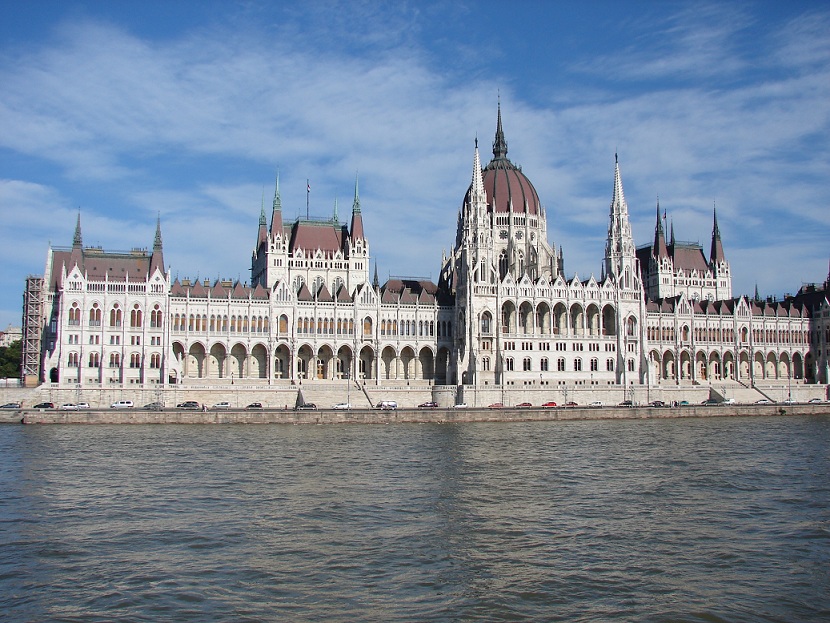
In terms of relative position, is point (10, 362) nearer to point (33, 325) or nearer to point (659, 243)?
point (33, 325)

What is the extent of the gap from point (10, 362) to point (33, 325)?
851 inches

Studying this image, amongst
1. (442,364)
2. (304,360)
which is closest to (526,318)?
(442,364)

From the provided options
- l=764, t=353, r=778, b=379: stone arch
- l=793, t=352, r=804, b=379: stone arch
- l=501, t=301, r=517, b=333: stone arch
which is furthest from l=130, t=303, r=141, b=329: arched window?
l=793, t=352, r=804, b=379: stone arch

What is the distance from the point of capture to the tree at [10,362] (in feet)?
354

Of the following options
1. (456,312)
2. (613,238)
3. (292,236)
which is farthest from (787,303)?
(292,236)

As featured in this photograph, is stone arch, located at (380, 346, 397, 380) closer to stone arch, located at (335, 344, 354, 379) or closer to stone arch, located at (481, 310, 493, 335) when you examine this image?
stone arch, located at (335, 344, 354, 379)

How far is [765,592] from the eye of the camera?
23.4m

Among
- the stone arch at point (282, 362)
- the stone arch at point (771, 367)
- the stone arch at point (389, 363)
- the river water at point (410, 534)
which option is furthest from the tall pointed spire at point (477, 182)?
the river water at point (410, 534)

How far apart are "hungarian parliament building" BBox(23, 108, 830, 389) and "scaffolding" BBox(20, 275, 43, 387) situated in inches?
6.0

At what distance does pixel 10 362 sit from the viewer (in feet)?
375

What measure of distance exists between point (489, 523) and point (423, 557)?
5.51 meters

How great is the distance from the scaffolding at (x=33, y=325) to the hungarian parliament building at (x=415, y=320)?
152 millimetres

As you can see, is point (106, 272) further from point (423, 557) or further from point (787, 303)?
point (787, 303)

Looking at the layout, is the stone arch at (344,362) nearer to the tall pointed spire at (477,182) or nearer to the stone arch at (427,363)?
the stone arch at (427,363)
